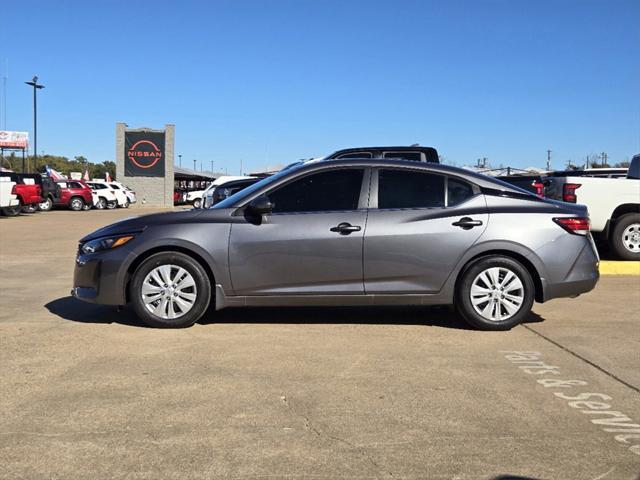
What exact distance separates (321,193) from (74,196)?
31.8 m

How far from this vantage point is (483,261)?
6.25 meters

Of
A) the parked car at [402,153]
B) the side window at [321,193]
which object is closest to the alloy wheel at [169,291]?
the side window at [321,193]

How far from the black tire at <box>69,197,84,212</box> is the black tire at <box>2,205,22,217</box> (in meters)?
7.02

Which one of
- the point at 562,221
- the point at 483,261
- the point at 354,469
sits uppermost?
the point at 562,221

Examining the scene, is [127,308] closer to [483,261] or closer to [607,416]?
[483,261]

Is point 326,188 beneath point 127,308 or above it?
above

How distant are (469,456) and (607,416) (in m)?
1.17

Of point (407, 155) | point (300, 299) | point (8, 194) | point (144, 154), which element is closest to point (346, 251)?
point (300, 299)

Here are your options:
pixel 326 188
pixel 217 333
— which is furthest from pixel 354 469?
pixel 326 188

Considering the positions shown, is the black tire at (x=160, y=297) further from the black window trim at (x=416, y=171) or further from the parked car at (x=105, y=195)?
the parked car at (x=105, y=195)

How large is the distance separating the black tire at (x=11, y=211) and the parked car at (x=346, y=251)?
2249 cm

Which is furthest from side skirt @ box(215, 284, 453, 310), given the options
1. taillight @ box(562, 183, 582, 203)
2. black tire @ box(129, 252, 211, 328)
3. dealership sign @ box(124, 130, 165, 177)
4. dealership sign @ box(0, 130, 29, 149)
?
dealership sign @ box(0, 130, 29, 149)

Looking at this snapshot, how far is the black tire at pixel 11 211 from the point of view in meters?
26.3

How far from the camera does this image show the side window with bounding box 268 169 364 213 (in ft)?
20.6
